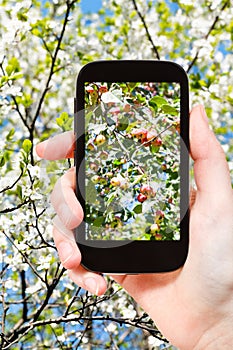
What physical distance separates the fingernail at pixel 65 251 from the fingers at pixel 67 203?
42mm

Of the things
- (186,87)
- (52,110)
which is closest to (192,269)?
(186,87)

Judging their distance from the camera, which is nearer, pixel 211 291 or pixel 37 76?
pixel 211 291

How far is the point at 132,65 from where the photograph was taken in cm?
166

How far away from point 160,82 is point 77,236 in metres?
0.42

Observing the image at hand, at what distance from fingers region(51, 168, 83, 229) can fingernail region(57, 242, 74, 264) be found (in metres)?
0.04

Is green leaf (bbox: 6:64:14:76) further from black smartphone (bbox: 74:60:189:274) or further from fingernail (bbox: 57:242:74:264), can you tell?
fingernail (bbox: 57:242:74:264)

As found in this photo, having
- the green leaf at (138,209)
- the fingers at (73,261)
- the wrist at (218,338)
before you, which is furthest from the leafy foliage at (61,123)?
the wrist at (218,338)

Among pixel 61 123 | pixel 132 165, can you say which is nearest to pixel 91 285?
pixel 132 165

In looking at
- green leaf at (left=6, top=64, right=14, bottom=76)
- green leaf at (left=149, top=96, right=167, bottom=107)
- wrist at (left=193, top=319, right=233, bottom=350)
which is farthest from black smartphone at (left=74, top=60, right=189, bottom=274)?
green leaf at (left=6, top=64, right=14, bottom=76)

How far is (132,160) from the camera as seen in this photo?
170 centimetres

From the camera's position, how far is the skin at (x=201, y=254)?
1.62 meters

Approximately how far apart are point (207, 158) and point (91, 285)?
40 cm

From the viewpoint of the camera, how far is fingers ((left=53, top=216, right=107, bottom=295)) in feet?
5.08

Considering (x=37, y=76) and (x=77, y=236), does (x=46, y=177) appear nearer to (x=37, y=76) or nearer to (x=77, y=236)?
(x=77, y=236)
